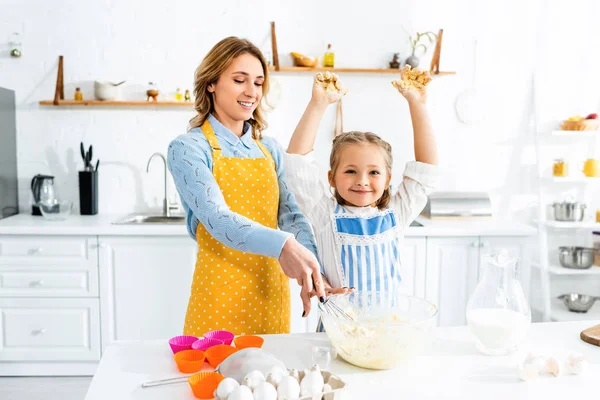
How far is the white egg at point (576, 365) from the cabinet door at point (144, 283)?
6.58 feet

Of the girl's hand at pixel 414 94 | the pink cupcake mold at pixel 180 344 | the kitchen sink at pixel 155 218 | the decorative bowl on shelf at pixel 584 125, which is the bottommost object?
the pink cupcake mold at pixel 180 344

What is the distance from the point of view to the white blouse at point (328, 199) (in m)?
1.54

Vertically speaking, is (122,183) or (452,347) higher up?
(122,183)

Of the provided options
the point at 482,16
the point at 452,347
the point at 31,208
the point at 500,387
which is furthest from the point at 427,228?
the point at 31,208

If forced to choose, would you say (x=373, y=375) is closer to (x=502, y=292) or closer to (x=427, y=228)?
(x=502, y=292)

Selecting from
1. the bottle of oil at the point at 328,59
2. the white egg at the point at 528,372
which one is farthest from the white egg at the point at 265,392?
the bottle of oil at the point at 328,59

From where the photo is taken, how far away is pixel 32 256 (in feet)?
9.13

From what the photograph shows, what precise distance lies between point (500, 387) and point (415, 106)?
2.46 ft

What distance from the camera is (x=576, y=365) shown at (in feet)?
3.66

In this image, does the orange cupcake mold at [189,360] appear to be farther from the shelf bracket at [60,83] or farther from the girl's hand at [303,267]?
the shelf bracket at [60,83]

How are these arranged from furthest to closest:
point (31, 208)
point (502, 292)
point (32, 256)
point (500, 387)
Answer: point (31, 208) < point (32, 256) < point (502, 292) < point (500, 387)

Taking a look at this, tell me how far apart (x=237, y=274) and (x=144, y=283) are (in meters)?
1.44

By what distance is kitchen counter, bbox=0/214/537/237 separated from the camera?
276 centimetres

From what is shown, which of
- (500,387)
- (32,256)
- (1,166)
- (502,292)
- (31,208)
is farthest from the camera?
(31,208)
